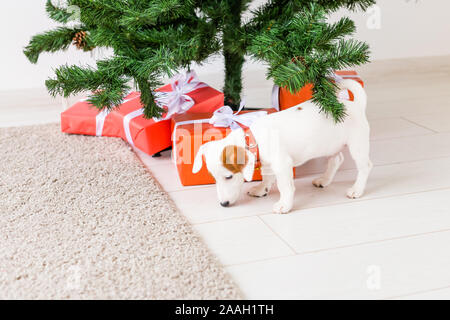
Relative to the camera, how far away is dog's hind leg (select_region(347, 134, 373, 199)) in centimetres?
121

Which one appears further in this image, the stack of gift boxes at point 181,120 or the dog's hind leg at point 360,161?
the stack of gift boxes at point 181,120

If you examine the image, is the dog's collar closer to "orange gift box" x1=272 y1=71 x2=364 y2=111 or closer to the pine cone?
"orange gift box" x1=272 y1=71 x2=364 y2=111

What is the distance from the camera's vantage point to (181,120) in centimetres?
142

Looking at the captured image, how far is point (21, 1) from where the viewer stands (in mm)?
2082

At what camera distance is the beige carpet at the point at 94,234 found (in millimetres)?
907

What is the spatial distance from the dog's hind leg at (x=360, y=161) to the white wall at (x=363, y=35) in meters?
0.98

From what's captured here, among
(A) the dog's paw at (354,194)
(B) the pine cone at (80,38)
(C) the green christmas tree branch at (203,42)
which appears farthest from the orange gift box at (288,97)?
(B) the pine cone at (80,38)

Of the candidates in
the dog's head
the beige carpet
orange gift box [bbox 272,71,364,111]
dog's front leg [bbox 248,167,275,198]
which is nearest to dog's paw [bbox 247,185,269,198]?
dog's front leg [bbox 248,167,275,198]

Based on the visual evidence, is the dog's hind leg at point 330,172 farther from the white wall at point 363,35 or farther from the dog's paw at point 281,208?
the white wall at point 363,35

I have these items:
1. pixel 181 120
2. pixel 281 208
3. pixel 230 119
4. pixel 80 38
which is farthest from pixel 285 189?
pixel 80 38

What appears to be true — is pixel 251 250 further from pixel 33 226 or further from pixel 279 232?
pixel 33 226

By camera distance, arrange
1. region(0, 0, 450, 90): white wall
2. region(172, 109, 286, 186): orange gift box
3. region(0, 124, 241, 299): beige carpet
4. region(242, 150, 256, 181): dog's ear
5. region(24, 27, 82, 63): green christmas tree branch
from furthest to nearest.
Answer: region(0, 0, 450, 90): white wall → region(24, 27, 82, 63): green christmas tree branch → region(172, 109, 286, 186): orange gift box → region(242, 150, 256, 181): dog's ear → region(0, 124, 241, 299): beige carpet

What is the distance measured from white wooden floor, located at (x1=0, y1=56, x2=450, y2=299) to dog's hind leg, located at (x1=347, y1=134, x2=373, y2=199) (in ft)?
0.08
